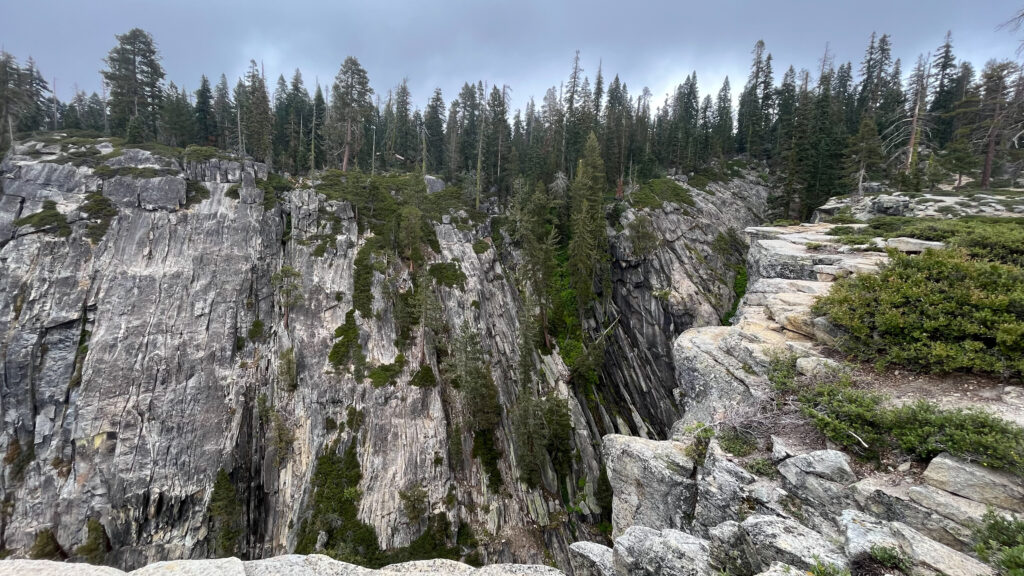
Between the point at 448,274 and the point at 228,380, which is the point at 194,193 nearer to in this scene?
the point at 228,380

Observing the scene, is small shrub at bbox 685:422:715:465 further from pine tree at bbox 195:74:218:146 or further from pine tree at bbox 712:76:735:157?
pine tree at bbox 195:74:218:146

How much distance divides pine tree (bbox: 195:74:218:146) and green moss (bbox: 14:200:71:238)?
26274 millimetres

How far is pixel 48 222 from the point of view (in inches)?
1083

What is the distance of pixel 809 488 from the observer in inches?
274

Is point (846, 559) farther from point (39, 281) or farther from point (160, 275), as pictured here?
point (39, 281)

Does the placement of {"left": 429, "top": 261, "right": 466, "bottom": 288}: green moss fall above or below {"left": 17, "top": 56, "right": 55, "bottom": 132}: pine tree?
below

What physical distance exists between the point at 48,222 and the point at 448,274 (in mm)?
31656

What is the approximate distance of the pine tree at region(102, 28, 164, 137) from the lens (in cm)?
4228

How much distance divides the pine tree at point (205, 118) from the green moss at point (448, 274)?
4291cm

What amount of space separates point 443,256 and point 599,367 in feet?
64.0

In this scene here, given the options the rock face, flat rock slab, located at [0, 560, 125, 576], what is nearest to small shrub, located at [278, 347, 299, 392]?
the rock face

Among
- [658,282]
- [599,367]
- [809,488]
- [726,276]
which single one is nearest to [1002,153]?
[726,276]

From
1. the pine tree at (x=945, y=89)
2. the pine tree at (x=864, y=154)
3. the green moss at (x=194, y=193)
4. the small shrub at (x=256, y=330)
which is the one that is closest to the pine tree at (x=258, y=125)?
the green moss at (x=194, y=193)

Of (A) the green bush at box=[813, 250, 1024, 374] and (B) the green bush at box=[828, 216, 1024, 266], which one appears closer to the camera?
(A) the green bush at box=[813, 250, 1024, 374]
